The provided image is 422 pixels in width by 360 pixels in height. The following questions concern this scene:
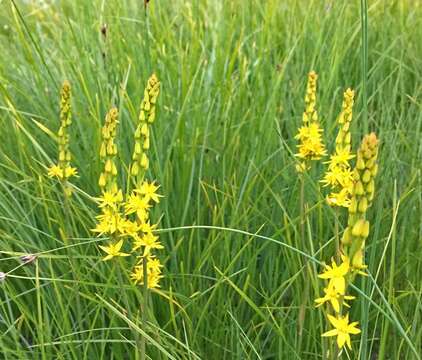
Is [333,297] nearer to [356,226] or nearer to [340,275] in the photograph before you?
[340,275]

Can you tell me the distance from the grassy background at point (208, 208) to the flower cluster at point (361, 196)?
28 cm

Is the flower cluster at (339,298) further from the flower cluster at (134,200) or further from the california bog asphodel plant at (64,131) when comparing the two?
the california bog asphodel plant at (64,131)

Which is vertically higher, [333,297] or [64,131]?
[64,131]

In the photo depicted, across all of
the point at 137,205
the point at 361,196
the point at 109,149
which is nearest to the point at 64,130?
the point at 109,149

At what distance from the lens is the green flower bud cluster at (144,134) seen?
1283 millimetres

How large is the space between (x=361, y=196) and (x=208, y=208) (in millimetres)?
1184

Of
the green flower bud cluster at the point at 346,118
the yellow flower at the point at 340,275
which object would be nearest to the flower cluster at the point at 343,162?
the green flower bud cluster at the point at 346,118

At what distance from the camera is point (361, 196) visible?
1.04 metres

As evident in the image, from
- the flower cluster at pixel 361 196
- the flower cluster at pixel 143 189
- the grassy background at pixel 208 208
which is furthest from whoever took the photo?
the grassy background at pixel 208 208

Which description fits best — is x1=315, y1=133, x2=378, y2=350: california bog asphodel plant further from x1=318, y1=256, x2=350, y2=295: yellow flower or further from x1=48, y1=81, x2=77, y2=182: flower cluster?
x1=48, y1=81, x2=77, y2=182: flower cluster

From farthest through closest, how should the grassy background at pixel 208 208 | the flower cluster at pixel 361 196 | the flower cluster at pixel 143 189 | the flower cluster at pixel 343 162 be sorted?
the grassy background at pixel 208 208 → the flower cluster at pixel 343 162 → the flower cluster at pixel 143 189 → the flower cluster at pixel 361 196

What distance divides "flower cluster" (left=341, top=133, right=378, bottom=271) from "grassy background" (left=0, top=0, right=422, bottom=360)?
283mm

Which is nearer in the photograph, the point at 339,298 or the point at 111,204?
the point at 339,298

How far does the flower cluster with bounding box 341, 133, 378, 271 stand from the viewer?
100cm
